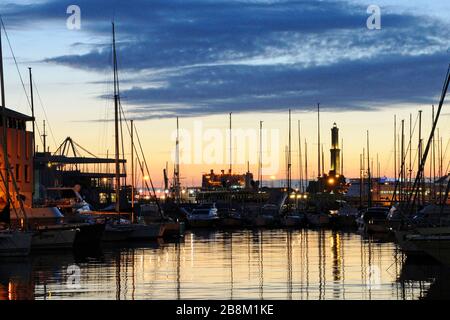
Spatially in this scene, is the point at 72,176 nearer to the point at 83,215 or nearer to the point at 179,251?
the point at 83,215

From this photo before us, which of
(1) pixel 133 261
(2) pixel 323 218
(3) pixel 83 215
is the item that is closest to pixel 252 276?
(1) pixel 133 261

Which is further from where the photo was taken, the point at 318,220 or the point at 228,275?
the point at 318,220

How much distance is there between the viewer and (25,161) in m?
72.8

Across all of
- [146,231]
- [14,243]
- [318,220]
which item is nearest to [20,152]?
[146,231]

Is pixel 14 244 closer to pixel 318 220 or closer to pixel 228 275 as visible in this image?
pixel 228 275

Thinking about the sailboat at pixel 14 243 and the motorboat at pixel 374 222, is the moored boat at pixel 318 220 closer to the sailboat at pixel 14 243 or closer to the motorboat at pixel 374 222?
the motorboat at pixel 374 222

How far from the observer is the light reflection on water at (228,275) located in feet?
101

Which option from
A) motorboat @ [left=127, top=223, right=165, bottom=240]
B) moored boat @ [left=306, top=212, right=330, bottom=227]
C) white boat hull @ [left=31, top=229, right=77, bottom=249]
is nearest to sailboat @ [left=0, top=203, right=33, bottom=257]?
white boat hull @ [left=31, top=229, right=77, bottom=249]

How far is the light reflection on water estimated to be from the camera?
101 feet

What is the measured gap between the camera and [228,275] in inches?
1465

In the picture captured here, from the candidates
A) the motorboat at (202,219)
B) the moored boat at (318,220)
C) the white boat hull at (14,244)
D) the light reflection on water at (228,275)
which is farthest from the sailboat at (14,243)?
the moored boat at (318,220)

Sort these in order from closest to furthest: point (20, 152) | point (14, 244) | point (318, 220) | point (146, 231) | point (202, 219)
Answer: point (14, 244), point (146, 231), point (20, 152), point (202, 219), point (318, 220)
